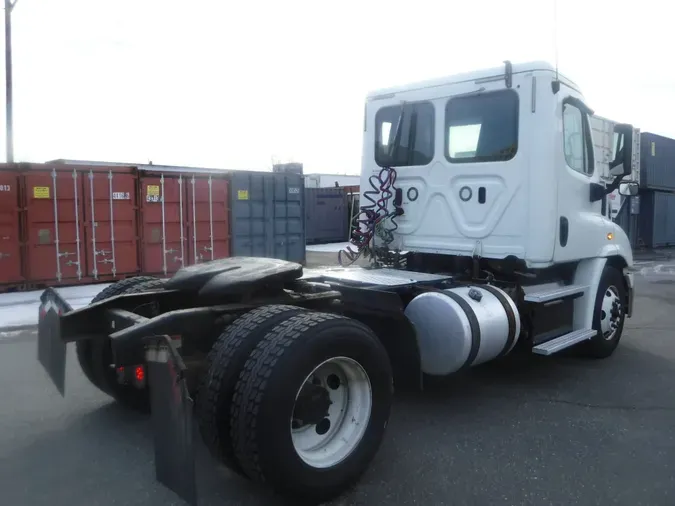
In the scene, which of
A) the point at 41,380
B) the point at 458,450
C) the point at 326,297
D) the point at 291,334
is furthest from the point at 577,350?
the point at 41,380

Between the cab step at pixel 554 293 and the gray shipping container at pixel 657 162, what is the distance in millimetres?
20043

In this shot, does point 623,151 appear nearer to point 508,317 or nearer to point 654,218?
point 508,317

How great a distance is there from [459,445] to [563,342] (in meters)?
1.85

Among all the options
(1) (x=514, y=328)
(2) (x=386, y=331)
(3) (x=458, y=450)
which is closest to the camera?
(3) (x=458, y=450)

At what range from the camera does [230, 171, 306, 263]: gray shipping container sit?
49.6 ft

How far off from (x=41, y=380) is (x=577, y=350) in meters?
5.60

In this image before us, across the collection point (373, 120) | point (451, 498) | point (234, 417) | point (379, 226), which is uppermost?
point (373, 120)

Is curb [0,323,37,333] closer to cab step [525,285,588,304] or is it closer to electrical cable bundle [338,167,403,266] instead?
electrical cable bundle [338,167,403,266]

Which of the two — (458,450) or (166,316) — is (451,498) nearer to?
(458,450)

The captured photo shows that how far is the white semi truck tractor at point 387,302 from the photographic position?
10.3 feet

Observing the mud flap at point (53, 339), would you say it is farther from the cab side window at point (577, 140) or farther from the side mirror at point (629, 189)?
Answer: the side mirror at point (629, 189)

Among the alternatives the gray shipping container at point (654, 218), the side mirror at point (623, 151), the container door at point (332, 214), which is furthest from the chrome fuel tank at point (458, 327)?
the gray shipping container at point (654, 218)

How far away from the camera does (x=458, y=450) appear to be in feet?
13.6

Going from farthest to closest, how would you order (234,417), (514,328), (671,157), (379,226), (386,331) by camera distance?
(671,157) < (379,226) < (514,328) < (386,331) < (234,417)
